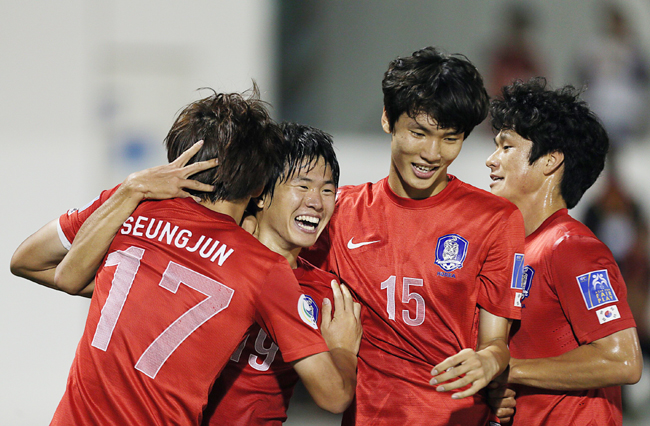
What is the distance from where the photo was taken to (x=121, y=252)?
2.78 metres

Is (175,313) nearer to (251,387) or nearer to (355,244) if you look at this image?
(251,387)

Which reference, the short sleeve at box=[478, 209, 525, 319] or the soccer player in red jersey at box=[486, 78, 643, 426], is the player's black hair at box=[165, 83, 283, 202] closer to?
the short sleeve at box=[478, 209, 525, 319]

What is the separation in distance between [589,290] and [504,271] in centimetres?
42

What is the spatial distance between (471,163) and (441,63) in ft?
16.4

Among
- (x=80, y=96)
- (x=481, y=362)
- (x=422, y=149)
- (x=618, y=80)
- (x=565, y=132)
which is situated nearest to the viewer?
(x=481, y=362)

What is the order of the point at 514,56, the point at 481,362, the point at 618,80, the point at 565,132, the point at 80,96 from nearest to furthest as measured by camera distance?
the point at 481,362, the point at 565,132, the point at 80,96, the point at 618,80, the point at 514,56

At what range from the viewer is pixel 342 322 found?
3082 millimetres

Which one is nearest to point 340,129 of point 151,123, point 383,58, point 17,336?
point 383,58

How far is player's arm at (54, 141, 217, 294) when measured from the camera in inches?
111

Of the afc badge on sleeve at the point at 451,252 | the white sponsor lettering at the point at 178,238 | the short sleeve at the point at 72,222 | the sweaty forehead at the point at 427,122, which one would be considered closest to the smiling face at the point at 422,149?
the sweaty forehead at the point at 427,122

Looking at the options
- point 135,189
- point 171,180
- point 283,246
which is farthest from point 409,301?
point 135,189

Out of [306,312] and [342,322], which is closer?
[306,312]

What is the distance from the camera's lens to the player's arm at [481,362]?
268 centimetres

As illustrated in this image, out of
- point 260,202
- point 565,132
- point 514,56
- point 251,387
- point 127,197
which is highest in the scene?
point 514,56
